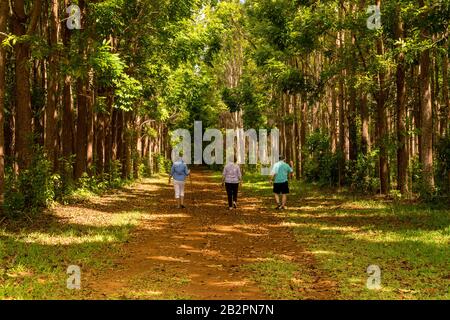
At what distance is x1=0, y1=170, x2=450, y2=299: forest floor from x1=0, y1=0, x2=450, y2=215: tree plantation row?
2464 millimetres

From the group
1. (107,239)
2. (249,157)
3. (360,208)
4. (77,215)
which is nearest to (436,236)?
(360,208)

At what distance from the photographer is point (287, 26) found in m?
24.5

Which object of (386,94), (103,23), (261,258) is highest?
(103,23)

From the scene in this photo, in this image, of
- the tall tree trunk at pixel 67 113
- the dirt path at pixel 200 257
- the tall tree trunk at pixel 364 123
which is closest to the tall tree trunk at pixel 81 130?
the tall tree trunk at pixel 67 113

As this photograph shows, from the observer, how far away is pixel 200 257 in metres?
10.8

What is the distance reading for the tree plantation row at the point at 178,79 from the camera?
15.4 metres

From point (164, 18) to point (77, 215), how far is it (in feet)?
32.6

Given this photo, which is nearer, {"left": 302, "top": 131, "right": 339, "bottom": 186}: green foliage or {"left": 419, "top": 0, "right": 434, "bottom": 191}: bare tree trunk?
{"left": 419, "top": 0, "right": 434, "bottom": 191}: bare tree trunk

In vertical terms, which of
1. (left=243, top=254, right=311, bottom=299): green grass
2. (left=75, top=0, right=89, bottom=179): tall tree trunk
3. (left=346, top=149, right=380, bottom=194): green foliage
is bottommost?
(left=243, top=254, right=311, bottom=299): green grass

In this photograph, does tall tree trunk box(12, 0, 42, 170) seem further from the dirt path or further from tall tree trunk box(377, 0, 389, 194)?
tall tree trunk box(377, 0, 389, 194)

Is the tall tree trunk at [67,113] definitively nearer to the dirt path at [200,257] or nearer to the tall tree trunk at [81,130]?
the tall tree trunk at [81,130]

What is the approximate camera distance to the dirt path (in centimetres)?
798

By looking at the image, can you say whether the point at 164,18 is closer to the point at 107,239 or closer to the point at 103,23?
the point at 103,23

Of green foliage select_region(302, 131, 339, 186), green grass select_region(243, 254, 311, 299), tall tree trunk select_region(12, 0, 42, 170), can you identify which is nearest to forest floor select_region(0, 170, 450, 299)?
green grass select_region(243, 254, 311, 299)
